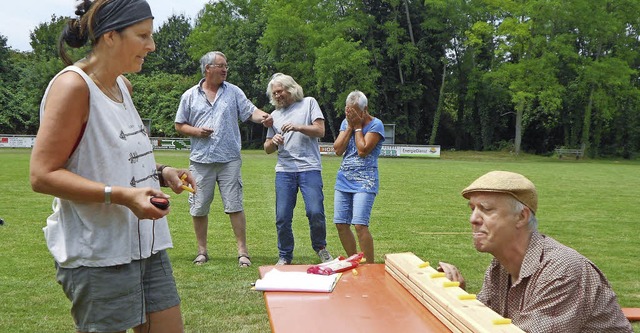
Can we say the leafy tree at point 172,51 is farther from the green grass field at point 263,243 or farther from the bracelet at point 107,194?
the bracelet at point 107,194

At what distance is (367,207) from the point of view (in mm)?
6461

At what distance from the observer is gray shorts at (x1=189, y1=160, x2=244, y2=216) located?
705 cm

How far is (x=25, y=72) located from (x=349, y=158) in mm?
51013

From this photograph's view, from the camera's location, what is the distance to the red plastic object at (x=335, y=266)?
3.44 m

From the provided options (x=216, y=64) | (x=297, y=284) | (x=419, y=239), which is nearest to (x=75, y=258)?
(x=297, y=284)

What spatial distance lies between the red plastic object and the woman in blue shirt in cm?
278

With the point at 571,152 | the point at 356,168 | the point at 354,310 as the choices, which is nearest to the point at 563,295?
the point at 354,310

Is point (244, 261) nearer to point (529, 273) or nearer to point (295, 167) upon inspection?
point (295, 167)

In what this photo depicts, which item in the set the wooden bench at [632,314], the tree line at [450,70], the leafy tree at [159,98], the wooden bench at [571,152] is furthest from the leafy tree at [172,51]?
the wooden bench at [632,314]

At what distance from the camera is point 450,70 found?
5247 cm

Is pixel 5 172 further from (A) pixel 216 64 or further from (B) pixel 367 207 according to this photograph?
(B) pixel 367 207

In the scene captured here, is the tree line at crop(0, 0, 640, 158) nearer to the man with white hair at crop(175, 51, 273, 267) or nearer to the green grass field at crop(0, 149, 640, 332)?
the green grass field at crop(0, 149, 640, 332)

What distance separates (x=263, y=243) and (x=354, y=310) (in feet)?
20.0

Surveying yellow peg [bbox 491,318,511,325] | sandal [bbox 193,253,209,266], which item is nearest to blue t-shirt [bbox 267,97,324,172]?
sandal [bbox 193,253,209,266]
